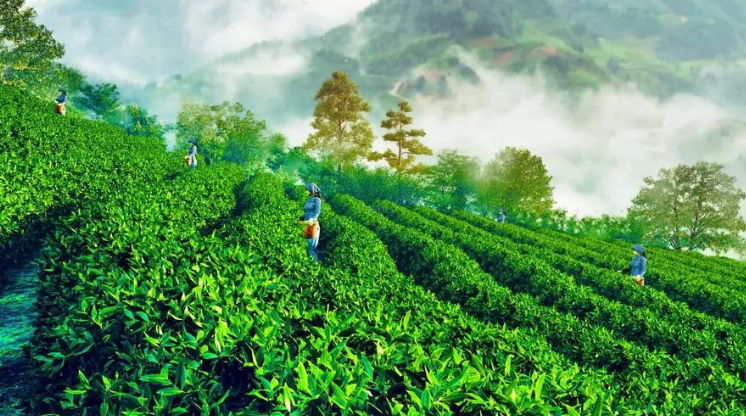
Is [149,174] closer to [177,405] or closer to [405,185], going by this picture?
[177,405]

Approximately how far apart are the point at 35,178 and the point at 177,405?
921 centimetres

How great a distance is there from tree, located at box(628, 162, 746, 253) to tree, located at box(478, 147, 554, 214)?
11.2 metres

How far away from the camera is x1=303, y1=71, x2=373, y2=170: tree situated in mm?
51875

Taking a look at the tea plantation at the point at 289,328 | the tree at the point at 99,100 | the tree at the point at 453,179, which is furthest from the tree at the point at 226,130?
the tea plantation at the point at 289,328

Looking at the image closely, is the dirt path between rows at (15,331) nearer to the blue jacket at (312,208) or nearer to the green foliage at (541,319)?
the blue jacket at (312,208)

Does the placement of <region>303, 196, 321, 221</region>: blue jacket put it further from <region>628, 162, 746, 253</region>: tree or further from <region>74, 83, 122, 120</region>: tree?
<region>74, 83, 122, 120</region>: tree

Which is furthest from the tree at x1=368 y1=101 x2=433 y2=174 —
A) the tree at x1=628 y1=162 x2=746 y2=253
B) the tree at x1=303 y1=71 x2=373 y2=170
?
the tree at x1=628 y1=162 x2=746 y2=253

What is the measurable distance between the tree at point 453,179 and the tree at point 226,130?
27901 mm

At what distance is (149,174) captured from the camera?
14.6m

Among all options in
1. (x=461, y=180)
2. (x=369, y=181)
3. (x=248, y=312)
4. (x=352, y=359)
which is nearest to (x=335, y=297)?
(x=248, y=312)

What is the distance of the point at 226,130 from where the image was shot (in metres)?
59.9


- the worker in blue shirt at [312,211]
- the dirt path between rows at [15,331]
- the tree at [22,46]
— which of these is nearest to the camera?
the dirt path between rows at [15,331]

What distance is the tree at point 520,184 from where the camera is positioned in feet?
162

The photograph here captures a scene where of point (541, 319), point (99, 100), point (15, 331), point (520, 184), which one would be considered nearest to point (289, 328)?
point (15, 331)
